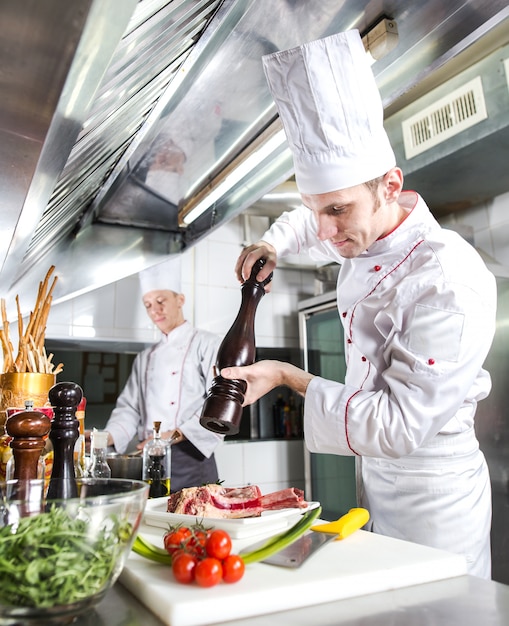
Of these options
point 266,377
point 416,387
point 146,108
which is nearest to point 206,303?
point 146,108

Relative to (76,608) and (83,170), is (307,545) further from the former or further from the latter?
(83,170)

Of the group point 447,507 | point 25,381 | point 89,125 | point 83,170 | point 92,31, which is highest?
point 83,170

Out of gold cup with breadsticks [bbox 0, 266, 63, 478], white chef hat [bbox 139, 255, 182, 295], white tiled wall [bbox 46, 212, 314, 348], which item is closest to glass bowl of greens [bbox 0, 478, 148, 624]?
gold cup with breadsticks [bbox 0, 266, 63, 478]

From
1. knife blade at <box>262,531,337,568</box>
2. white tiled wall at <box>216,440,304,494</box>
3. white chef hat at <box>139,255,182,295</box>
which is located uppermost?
white chef hat at <box>139,255,182,295</box>

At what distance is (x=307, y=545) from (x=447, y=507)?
20.0 inches

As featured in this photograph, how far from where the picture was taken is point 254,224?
11.7 ft

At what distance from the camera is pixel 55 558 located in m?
0.50

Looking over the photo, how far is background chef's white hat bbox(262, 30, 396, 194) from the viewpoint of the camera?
1.00m

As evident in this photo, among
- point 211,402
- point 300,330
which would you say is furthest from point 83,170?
point 300,330

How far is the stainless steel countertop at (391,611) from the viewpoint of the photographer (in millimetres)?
559

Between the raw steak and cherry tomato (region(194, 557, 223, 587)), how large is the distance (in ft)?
0.95

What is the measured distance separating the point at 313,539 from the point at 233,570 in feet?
0.76

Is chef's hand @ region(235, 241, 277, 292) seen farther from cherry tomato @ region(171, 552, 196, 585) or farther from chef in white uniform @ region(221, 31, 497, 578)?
cherry tomato @ region(171, 552, 196, 585)

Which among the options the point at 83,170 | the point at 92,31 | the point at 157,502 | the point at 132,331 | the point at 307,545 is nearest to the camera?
the point at 92,31
